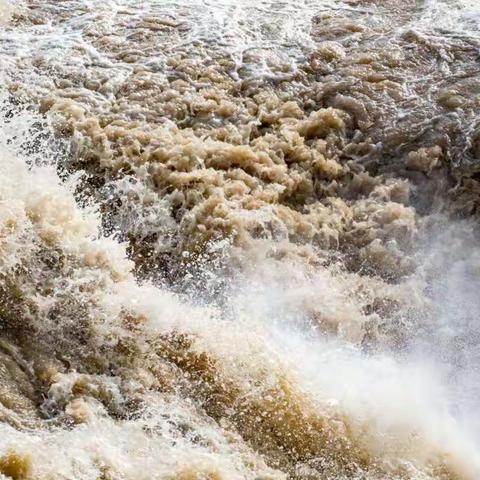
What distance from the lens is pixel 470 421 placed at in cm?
465

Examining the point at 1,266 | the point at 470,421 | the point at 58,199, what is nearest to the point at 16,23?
the point at 58,199

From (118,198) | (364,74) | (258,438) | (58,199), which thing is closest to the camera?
(258,438)

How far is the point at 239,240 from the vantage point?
5.71 m

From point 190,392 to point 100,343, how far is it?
65 centimetres

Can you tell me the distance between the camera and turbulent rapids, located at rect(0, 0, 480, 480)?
411 cm

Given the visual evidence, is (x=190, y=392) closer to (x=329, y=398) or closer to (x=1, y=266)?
(x=329, y=398)

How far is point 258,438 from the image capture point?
414cm

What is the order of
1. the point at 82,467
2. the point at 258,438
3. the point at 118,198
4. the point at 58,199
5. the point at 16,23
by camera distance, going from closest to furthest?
the point at 82,467
the point at 258,438
the point at 58,199
the point at 118,198
the point at 16,23

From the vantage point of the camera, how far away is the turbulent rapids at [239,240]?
4.11m

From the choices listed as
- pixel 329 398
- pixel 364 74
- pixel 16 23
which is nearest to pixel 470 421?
pixel 329 398

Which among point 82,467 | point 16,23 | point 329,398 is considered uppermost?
point 16,23

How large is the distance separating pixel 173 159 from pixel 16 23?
3.50 m

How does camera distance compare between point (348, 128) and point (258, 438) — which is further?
point (348, 128)

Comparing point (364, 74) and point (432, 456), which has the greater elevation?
A: point (364, 74)
